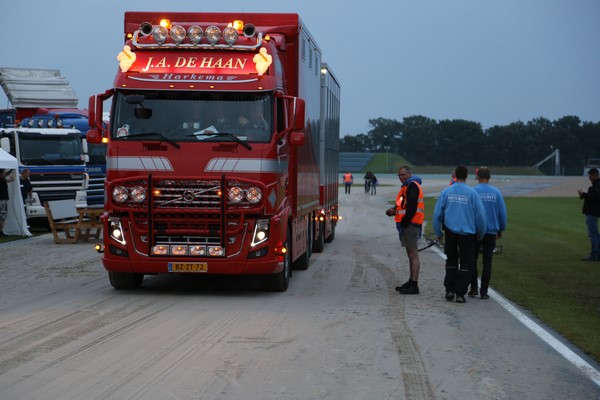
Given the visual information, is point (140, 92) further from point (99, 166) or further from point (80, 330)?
point (99, 166)

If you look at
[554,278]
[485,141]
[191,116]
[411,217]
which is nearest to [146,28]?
[191,116]

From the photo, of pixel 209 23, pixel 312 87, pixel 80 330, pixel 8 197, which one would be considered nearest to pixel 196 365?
pixel 80 330

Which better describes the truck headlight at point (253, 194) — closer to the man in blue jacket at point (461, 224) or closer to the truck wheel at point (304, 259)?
the man in blue jacket at point (461, 224)

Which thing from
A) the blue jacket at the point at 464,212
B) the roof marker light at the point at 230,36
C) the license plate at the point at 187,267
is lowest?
the license plate at the point at 187,267

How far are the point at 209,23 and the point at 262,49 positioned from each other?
54.2 inches

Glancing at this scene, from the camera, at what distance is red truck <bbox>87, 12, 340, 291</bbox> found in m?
12.6

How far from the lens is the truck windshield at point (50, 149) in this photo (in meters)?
26.2

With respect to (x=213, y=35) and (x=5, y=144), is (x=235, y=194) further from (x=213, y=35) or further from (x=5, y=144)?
(x=5, y=144)

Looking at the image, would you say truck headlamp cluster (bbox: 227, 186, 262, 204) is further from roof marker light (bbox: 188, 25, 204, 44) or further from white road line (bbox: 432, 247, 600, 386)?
white road line (bbox: 432, 247, 600, 386)

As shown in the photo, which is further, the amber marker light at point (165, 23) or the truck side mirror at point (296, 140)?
the amber marker light at point (165, 23)

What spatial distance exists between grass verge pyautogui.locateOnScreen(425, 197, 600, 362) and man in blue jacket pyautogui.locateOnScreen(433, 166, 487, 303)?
93cm

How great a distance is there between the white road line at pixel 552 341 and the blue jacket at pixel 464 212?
44.5 inches

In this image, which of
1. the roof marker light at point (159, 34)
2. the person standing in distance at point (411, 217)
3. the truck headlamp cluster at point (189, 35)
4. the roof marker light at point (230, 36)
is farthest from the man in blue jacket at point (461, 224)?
the roof marker light at point (159, 34)

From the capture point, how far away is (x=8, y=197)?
24.2 metres
